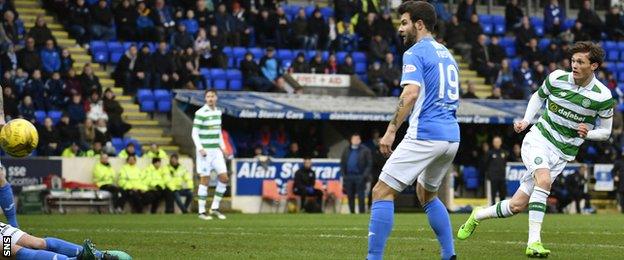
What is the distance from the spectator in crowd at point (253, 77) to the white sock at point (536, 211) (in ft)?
64.5

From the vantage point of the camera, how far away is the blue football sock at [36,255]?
29.5 ft

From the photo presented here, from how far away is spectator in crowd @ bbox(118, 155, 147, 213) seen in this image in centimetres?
2722

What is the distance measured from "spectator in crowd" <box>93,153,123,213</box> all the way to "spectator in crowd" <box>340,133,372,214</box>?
16.3 ft

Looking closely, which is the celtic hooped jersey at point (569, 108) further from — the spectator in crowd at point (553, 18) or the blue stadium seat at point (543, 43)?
the spectator in crowd at point (553, 18)

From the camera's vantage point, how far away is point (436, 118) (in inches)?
414

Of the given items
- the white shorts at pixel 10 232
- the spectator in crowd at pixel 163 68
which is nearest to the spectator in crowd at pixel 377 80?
the spectator in crowd at pixel 163 68

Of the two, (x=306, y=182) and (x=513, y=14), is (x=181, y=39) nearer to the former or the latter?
(x=306, y=182)

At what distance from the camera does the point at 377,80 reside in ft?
111

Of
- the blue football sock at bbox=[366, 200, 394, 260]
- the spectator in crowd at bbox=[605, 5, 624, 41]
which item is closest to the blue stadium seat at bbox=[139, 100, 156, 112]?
the spectator in crowd at bbox=[605, 5, 624, 41]

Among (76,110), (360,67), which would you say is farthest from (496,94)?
(76,110)

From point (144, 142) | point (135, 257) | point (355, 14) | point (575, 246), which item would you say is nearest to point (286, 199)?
point (144, 142)

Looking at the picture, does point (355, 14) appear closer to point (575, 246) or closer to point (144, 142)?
point (144, 142)

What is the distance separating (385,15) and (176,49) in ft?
22.4

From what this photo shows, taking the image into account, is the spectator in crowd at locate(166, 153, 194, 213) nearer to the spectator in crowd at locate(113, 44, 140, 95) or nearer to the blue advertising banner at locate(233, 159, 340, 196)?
the blue advertising banner at locate(233, 159, 340, 196)
